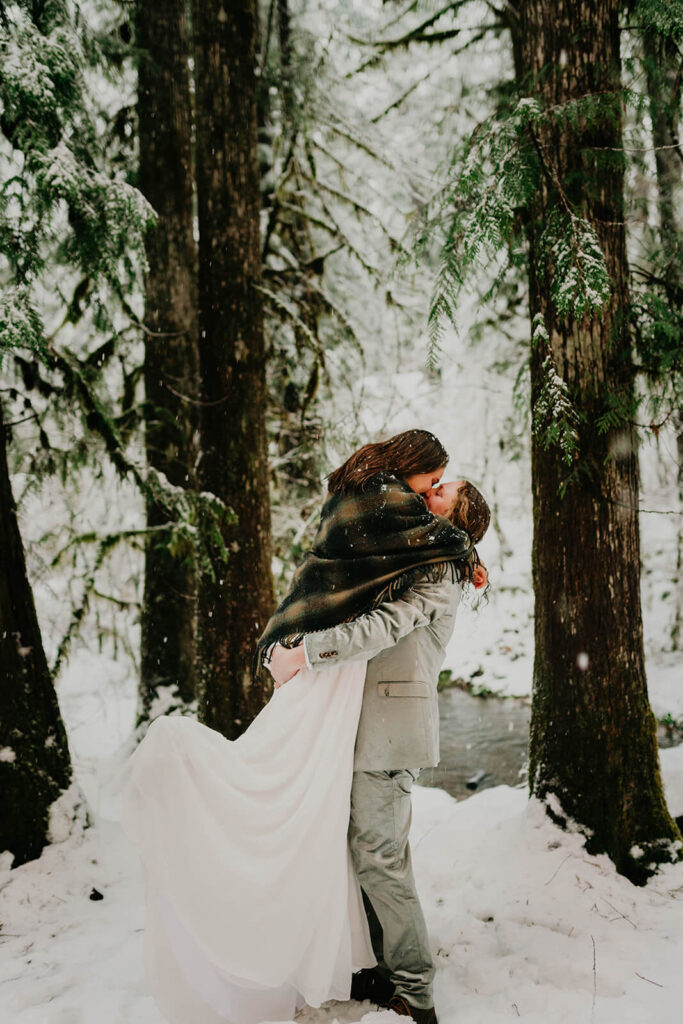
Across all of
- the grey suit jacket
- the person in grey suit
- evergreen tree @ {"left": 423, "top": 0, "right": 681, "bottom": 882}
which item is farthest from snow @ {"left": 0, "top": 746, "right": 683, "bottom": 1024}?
the grey suit jacket

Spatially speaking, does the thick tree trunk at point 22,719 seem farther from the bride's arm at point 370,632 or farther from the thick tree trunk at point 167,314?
the thick tree trunk at point 167,314

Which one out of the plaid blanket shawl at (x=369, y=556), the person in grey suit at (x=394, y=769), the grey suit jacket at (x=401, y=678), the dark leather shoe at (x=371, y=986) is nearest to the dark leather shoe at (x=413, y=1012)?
the person in grey suit at (x=394, y=769)

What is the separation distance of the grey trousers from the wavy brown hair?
3.73 ft

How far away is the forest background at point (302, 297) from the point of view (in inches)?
132

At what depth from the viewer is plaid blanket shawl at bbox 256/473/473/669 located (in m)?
2.43

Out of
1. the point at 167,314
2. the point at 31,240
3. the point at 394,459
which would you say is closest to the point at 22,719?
the point at 394,459

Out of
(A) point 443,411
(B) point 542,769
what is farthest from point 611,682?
(A) point 443,411

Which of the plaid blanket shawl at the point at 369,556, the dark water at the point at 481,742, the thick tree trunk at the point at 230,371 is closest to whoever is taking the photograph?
the plaid blanket shawl at the point at 369,556

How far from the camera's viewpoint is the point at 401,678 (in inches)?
99.9

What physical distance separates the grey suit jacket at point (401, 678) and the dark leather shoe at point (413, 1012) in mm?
832

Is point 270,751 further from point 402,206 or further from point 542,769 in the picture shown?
point 402,206

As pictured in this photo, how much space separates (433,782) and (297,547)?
125 inches

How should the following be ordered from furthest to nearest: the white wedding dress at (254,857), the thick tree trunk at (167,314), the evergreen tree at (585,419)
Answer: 1. the thick tree trunk at (167,314)
2. the evergreen tree at (585,419)
3. the white wedding dress at (254,857)

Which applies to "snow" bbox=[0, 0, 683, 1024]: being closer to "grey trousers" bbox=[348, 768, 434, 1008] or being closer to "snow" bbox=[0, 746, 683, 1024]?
"snow" bbox=[0, 746, 683, 1024]
